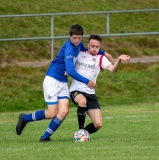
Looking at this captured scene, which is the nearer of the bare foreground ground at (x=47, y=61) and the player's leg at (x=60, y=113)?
the player's leg at (x=60, y=113)

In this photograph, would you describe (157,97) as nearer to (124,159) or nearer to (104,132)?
(104,132)

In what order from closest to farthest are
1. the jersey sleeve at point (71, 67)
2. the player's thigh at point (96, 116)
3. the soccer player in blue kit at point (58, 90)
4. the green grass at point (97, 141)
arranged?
the green grass at point (97, 141)
the jersey sleeve at point (71, 67)
the soccer player in blue kit at point (58, 90)
the player's thigh at point (96, 116)

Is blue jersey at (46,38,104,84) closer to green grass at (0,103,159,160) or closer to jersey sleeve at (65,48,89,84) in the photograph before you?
jersey sleeve at (65,48,89,84)

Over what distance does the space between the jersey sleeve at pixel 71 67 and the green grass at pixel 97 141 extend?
94cm

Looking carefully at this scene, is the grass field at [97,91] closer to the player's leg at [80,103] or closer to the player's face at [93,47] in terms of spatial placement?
the player's leg at [80,103]

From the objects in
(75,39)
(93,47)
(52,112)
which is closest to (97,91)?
(93,47)

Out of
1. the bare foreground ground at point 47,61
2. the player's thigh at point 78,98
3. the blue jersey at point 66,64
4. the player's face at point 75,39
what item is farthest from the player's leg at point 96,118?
the bare foreground ground at point 47,61

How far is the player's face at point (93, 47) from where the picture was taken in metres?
11.5

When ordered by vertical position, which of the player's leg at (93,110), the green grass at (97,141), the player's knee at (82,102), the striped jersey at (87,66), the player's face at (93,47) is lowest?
the green grass at (97,141)

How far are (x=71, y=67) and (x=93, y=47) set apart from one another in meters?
0.70

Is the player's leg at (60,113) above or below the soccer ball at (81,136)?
above

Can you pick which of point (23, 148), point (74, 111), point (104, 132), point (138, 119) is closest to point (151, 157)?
point (23, 148)

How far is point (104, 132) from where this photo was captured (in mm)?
13000

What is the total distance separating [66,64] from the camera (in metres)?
11.1
